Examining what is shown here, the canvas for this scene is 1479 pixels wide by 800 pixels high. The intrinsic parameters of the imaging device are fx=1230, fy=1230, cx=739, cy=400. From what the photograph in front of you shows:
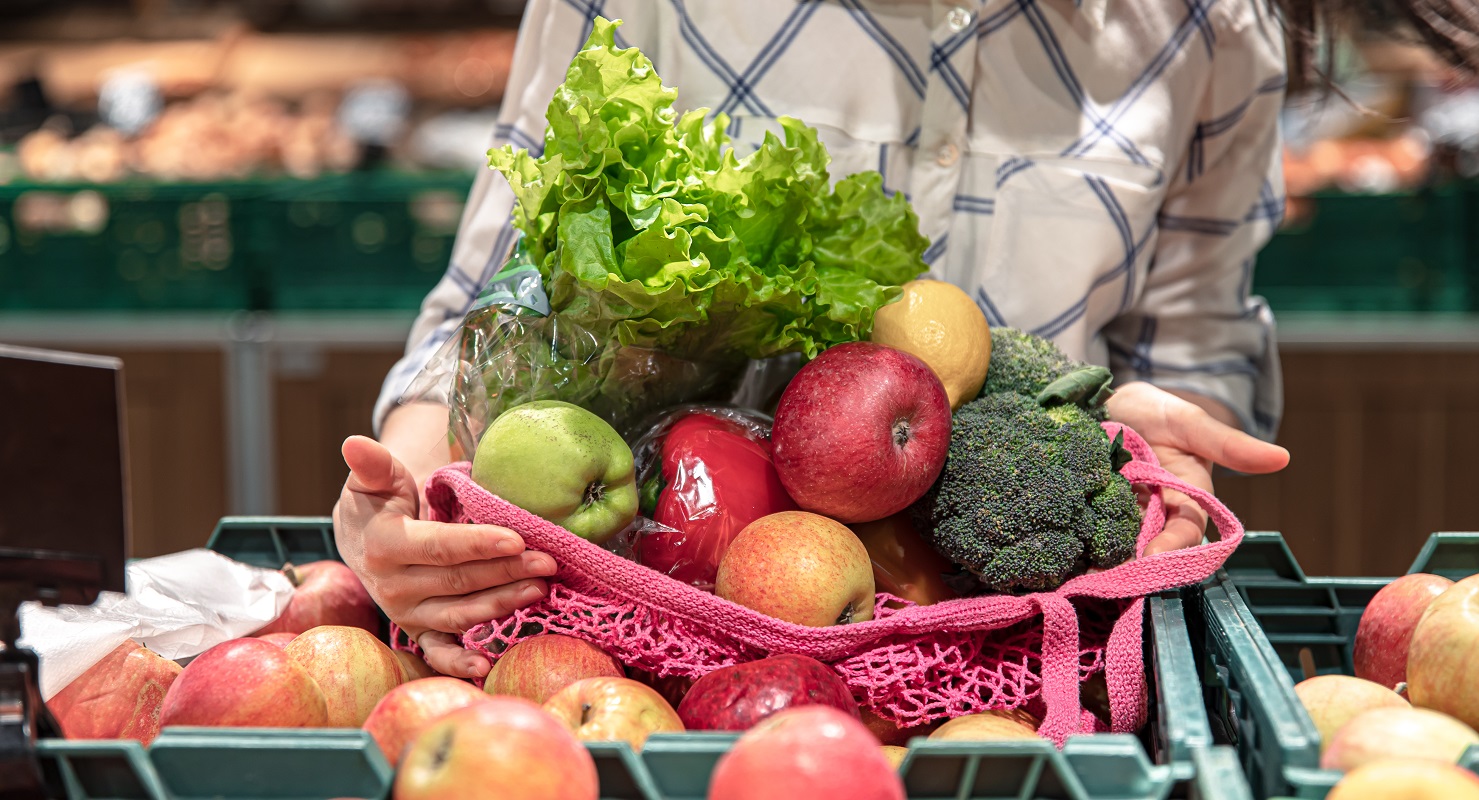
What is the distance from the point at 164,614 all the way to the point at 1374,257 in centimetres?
261

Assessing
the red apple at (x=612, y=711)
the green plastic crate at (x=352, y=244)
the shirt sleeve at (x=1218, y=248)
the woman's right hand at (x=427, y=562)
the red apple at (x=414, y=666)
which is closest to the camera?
the red apple at (x=612, y=711)

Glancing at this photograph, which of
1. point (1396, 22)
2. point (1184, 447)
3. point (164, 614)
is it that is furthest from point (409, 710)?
point (1396, 22)

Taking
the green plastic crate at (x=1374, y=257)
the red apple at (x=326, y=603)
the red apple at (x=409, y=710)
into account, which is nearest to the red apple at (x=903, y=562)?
the red apple at (x=409, y=710)

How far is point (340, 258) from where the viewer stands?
296 cm

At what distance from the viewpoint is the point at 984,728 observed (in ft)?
2.69

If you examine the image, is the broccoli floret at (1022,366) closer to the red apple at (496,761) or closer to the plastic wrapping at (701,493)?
the plastic wrapping at (701,493)

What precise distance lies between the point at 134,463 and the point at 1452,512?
Answer: 3.02m

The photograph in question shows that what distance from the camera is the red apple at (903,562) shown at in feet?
3.17

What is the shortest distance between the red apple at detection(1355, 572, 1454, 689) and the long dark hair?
678 millimetres

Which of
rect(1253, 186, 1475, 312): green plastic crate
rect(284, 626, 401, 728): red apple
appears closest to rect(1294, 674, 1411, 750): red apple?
rect(284, 626, 401, 728): red apple

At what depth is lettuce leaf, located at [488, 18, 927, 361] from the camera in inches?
35.9

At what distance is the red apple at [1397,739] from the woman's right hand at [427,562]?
0.52 m

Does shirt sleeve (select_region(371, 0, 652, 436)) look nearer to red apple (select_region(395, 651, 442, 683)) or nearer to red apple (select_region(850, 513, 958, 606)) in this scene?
red apple (select_region(395, 651, 442, 683))

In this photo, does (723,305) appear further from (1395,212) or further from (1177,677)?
(1395,212)
